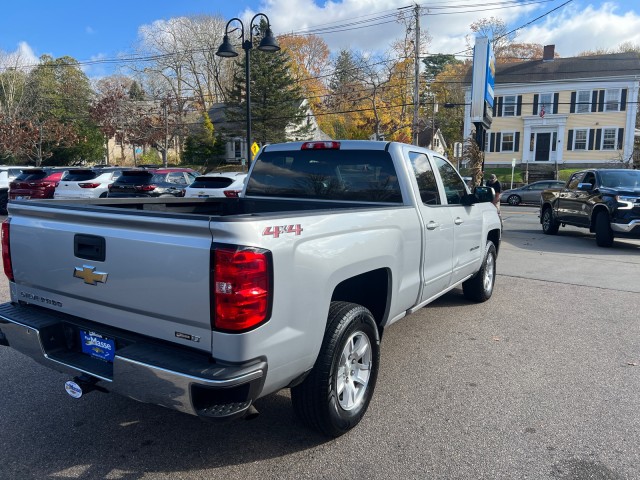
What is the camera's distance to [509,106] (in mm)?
43312

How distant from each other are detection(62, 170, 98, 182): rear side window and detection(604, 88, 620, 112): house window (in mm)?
39493

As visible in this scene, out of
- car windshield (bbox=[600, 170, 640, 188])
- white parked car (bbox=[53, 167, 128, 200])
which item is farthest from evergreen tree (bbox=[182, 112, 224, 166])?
car windshield (bbox=[600, 170, 640, 188])

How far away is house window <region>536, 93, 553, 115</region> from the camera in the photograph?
41.8 metres

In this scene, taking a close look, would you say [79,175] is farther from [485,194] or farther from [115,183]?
[485,194]

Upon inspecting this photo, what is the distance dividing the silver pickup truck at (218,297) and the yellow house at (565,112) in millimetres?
39660

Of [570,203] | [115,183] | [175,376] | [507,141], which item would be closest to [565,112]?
[507,141]

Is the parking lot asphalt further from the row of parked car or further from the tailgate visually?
the row of parked car

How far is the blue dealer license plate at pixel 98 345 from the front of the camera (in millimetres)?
2913

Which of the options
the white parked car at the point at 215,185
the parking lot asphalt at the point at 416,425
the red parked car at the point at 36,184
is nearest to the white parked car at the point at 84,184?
the red parked car at the point at 36,184

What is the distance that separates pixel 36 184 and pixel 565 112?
131 feet

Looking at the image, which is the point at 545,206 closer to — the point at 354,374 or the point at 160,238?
the point at 354,374

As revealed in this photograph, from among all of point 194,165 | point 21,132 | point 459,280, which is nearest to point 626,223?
point 459,280

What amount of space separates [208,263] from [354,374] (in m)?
1.50

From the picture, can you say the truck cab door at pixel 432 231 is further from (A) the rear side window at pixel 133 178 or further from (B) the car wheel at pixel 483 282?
(A) the rear side window at pixel 133 178
